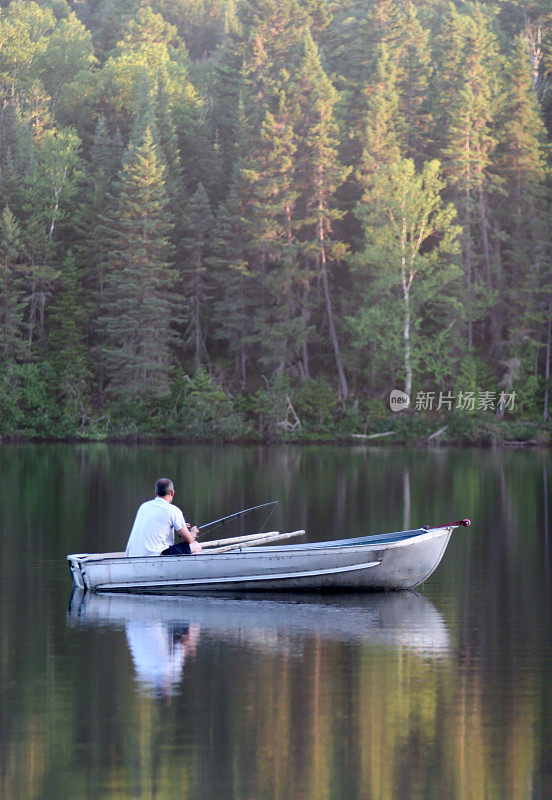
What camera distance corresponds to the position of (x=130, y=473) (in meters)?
38.0

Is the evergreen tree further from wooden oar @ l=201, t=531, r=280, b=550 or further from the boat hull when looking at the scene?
the boat hull

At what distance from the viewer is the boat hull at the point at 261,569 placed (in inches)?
669

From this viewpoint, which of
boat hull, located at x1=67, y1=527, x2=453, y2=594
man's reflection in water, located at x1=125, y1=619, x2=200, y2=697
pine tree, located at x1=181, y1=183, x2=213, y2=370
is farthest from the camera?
pine tree, located at x1=181, y1=183, x2=213, y2=370

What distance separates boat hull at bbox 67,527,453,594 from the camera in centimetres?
1698

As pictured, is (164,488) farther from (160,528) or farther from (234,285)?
(234,285)

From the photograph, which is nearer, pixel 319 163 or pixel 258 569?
pixel 258 569

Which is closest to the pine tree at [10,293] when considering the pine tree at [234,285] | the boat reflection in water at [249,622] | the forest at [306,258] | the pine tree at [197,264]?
the forest at [306,258]

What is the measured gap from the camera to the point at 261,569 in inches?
674

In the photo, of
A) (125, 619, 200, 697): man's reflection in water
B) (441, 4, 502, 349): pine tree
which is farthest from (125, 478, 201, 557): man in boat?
(441, 4, 502, 349): pine tree

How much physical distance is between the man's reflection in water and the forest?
4223 centimetres

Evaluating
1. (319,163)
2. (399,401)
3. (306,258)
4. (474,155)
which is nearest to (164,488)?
(399,401)

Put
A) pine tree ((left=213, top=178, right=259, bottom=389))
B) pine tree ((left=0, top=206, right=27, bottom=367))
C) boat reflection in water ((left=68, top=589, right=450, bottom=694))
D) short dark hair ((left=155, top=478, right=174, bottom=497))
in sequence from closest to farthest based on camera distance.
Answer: boat reflection in water ((left=68, top=589, right=450, bottom=694)), short dark hair ((left=155, top=478, right=174, bottom=497)), pine tree ((left=0, top=206, right=27, bottom=367)), pine tree ((left=213, top=178, right=259, bottom=389))

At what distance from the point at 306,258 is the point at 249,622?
50540 millimetres

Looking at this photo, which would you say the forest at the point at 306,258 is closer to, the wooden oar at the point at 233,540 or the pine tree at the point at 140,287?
the pine tree at the point at 140,287
